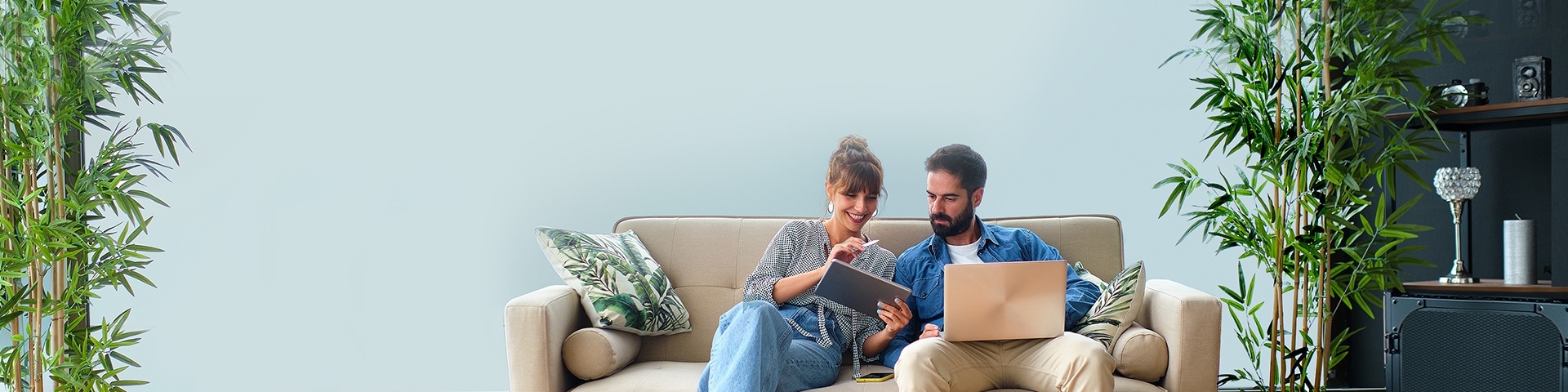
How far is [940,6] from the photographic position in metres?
3.56

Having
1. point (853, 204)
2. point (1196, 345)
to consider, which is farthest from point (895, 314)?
point (1196, 345)

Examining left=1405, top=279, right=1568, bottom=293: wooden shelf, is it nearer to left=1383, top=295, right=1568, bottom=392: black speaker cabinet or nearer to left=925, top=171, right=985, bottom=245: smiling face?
left=1383, top=295, right=1568, bottom=392: black speaker cabinet

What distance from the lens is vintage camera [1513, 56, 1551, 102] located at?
2.66m

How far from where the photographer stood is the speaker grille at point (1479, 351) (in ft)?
8.10

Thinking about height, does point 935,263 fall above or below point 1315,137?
below

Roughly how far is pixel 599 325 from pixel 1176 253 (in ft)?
7.52

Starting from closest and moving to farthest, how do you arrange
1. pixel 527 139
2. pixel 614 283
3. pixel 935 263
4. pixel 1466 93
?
pixel 614 283 → pixel 935 263 → pixel 1466 93 → pixel 527 139

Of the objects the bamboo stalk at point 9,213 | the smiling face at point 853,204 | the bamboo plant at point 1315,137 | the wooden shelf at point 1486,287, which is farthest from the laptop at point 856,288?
the bamboo stalk at point 9,213

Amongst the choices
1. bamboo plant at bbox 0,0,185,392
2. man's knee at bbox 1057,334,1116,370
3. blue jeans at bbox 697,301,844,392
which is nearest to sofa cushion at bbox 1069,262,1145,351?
man's knee at bbox 1057,334,1116,370

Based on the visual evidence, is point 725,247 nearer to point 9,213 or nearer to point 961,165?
point 961,165

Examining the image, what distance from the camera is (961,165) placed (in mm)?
2551

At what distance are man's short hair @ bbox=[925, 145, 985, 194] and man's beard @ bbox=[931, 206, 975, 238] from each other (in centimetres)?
6

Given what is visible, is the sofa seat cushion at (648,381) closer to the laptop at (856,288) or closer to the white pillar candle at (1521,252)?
the laptop at (856,288)

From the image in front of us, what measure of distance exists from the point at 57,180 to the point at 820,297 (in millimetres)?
1844
